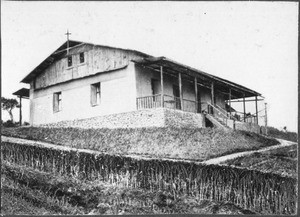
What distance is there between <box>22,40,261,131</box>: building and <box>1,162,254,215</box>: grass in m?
9.03

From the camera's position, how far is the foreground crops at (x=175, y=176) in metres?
9.27

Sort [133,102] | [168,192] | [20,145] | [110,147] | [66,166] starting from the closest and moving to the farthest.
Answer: [168,192]
[66,166]
[20,145]
[110,147]
[133,102]

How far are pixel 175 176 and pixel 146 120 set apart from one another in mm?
9207

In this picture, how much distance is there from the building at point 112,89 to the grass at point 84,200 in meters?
9.03

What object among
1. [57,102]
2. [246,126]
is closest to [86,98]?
[57,102]

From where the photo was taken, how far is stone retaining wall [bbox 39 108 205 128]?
19.4 meters

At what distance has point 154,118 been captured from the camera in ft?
63.9

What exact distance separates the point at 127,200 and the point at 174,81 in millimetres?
15852

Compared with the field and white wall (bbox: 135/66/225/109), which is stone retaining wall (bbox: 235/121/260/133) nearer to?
white wall (bbox: 135/66/225/109)

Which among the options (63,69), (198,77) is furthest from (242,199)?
(63,69)

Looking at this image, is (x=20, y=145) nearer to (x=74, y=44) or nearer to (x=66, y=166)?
(x=66, y=166)

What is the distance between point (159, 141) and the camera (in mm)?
17141

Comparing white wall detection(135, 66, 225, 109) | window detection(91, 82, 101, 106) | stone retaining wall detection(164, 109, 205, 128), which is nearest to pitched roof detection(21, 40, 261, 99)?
white wall detection(135, 66, 225, 109)

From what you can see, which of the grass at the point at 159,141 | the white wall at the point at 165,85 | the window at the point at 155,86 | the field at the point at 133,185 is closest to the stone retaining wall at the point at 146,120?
the grass at the point at 159,141
